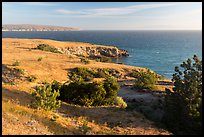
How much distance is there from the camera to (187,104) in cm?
1712

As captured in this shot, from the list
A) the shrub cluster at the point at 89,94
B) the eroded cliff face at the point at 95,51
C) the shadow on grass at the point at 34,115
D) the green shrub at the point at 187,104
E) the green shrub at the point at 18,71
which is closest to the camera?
the shadow on grass at the point at 34,115

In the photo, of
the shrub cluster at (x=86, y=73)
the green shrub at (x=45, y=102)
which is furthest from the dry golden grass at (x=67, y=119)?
the shrub cluster at (x=86, y=73)

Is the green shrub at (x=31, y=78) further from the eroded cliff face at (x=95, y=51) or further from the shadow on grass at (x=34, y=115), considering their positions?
the eroded cliff face at (x=95, y=51)

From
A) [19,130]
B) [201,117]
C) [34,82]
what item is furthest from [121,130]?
[34,82]

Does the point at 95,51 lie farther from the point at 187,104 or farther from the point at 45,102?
the point at 187,104

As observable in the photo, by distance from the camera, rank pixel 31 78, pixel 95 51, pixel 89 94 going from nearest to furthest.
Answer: pixel 89 94, pixel 31 78, pixel 95 51

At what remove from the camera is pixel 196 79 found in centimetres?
1823

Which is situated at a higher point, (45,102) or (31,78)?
(45,102)

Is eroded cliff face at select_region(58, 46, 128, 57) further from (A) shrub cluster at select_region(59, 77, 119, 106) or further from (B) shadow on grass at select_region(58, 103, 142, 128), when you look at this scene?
(B) shadow on grass at select_region(58, 103, 142, 128)

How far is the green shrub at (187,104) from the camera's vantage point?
647 inches

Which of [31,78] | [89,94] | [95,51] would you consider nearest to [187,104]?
[89,94]

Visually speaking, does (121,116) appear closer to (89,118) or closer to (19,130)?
(89,118)

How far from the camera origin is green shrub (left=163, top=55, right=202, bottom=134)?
16.4m

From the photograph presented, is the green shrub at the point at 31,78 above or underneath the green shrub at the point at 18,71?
underneath
